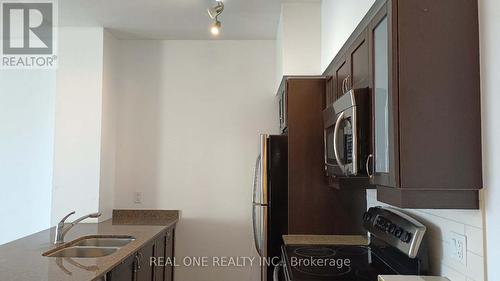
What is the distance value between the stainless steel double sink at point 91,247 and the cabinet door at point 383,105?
78.0 inches

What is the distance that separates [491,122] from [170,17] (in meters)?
2.65

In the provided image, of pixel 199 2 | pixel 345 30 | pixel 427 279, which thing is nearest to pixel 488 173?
pixel 427 279

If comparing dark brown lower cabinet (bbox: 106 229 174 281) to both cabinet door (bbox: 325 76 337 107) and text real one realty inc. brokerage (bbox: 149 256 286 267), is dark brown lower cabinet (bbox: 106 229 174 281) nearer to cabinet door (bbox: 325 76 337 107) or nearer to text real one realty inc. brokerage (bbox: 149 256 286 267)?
text real one realty inc. brokerage (bbox: 149 256 286 267)

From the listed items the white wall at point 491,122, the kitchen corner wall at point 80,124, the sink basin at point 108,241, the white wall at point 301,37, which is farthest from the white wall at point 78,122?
the white wall at point 491,122

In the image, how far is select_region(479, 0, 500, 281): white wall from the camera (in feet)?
3.54

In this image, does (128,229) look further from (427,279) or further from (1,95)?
(427,279)

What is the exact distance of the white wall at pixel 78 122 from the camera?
10.8 feet

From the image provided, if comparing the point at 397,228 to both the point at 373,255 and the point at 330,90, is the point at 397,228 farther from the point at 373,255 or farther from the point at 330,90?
the point at 330,90

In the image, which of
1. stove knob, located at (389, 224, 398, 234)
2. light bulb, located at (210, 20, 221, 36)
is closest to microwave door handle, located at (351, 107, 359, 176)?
stove knob, located at (389, 224, 398, 234)

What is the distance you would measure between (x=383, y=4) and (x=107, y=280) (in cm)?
188

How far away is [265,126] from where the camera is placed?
361 centimetres

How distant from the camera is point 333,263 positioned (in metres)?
1.95

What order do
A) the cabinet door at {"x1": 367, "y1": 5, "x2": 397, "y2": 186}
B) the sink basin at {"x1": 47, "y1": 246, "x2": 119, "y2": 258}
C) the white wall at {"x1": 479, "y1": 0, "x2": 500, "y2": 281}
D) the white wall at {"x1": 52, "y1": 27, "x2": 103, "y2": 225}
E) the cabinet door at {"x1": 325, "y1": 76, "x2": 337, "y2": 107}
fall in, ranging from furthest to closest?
1. the white wall at {"x1": 52, "y1": 27, "x2": 103, "y2": 225}
2. the sink basin at {"x1": 47, "y1": 246, "x2": 119, "y2": 258}
3. the cabinet door at {"x1": 325, "y1": 76, "x2": 337, "y2": 107}
4. the cabinet door at {"x1": 367, "y1": 5, "x2": 397, "y2": 186}
5. the white wall at {"x1": 479, "y1": 0, "x2": 500, "y2": 281}

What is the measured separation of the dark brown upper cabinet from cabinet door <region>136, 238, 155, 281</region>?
1.87 meters
